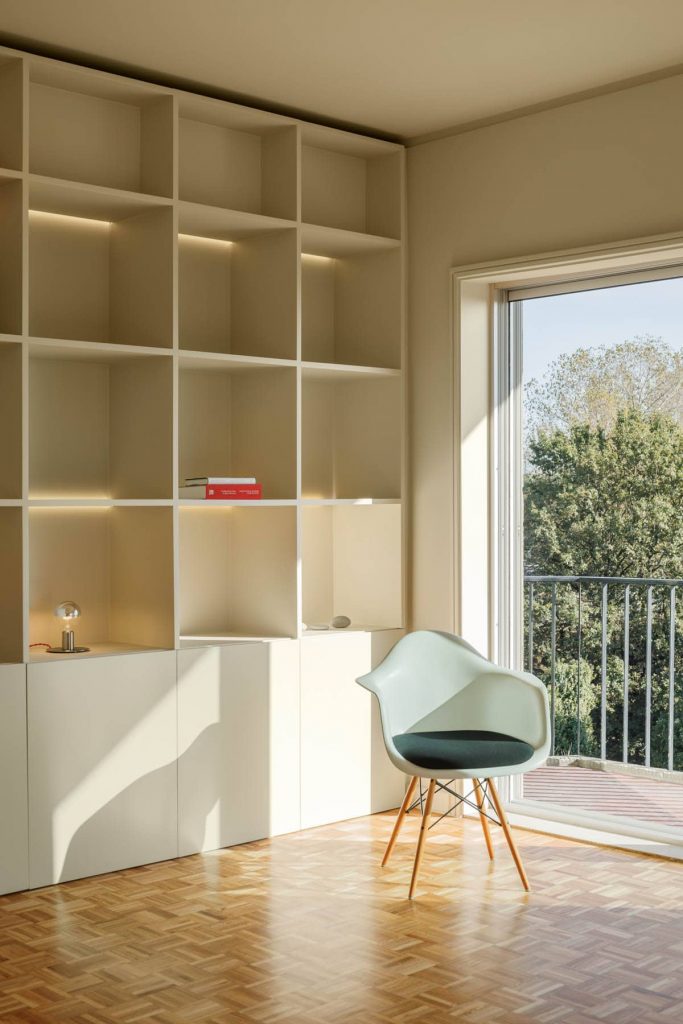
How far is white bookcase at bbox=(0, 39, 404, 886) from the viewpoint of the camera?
4059 millimetres

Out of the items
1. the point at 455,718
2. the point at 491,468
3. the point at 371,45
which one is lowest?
the point at 455,718

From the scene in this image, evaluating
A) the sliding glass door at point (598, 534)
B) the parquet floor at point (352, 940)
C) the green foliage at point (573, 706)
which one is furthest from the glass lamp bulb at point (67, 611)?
the green foliage at point (573, 706)

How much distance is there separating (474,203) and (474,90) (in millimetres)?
513

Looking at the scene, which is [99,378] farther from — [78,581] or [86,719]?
[86,719]

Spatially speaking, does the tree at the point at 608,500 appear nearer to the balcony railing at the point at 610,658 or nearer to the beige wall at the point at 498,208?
the balcony railing at the point at 610,658

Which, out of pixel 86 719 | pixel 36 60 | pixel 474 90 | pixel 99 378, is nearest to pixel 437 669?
pixel 86 719

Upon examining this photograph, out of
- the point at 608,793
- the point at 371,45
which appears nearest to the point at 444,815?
the point at 608,793

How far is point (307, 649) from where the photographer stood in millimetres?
4641

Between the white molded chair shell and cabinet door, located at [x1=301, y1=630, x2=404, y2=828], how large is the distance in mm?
473

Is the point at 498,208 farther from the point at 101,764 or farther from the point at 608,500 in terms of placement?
the point at 101,764

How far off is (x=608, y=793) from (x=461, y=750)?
107cm

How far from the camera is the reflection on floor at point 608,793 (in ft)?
15.0

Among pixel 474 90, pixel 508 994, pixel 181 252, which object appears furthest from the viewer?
pixel 181 252

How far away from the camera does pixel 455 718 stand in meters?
4.36
